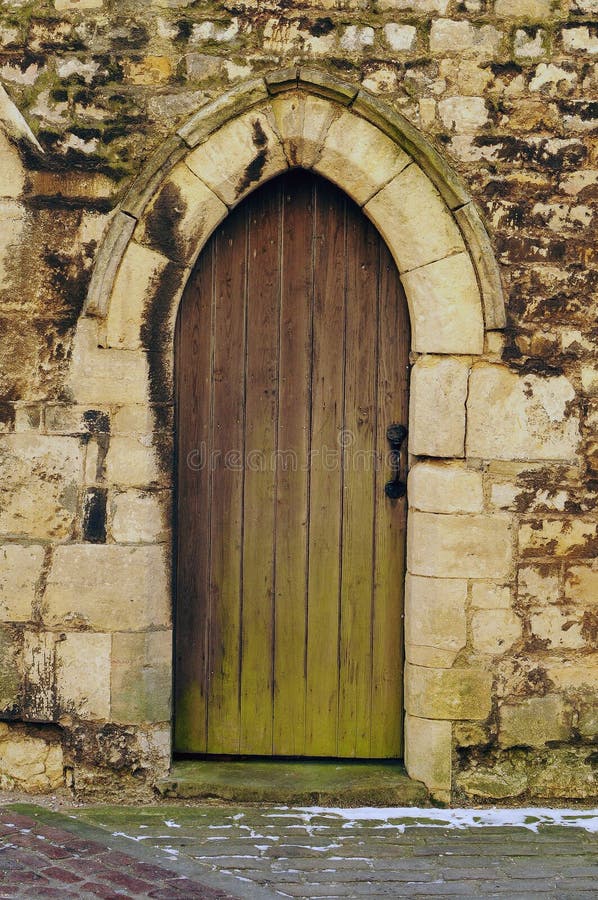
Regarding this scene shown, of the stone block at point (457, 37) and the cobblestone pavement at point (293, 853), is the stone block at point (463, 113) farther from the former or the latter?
the cobblestone pavement at point (293, 853)

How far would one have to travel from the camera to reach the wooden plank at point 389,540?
429 centimetres

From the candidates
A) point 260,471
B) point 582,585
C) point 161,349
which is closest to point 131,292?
point 161,349

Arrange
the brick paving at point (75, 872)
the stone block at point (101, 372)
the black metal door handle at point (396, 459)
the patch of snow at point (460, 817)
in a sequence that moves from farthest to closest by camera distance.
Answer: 1. the black metal door handle at point (396, 459)
2. the stone block at point (101, 372)
3. the patch of snow at point (460, 817)
4. the brick paving at point (75, 872)

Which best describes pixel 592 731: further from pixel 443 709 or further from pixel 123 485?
pixel 123 485

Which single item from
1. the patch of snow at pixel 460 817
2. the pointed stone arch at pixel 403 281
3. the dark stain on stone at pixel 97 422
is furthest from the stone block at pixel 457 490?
the dark stain on stone at pixel 97 422

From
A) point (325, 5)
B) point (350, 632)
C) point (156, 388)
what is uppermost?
point (325, 5)

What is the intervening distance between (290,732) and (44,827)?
1089mm

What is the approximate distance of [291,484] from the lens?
14.2 feet

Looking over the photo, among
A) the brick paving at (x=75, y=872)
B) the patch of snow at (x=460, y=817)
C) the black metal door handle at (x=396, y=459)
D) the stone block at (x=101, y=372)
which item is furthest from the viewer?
the black metal door handle at (x=396, y=459)

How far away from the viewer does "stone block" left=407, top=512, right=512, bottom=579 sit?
4.05m

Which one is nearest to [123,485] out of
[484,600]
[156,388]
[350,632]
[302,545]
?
[156,388]

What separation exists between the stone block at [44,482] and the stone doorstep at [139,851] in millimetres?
1071

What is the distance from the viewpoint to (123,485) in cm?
406

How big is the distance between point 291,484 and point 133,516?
0.70 metres
